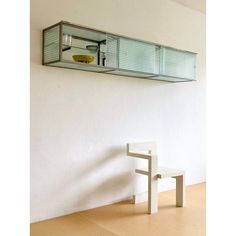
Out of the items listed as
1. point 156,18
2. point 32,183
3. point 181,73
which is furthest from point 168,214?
point 156,18

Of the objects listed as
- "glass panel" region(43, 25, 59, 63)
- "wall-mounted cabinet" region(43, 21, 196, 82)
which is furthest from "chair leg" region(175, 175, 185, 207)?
"glass panel" region(43, 25, 59, 63)

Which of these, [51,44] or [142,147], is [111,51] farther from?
[142,147]

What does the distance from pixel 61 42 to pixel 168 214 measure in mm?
1947

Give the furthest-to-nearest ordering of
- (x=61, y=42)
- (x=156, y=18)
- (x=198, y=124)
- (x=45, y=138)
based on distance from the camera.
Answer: (x=198, y=124), (x=156, y=18), (x=45, y=138), (x=61, y=42)

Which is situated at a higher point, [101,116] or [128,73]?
[128,73]

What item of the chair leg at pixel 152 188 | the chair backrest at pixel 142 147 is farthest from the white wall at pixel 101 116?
the chair leg at pixel 152 188

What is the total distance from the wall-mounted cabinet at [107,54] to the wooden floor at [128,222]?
57.7 inches

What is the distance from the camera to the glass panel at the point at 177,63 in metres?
3.46

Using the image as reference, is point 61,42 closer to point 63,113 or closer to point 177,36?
point 63,113

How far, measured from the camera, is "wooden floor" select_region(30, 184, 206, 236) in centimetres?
243

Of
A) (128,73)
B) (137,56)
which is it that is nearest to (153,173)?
(128,73)

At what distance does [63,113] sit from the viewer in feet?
9.41

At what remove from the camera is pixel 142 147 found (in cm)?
344

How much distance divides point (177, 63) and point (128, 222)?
200 centimetres
